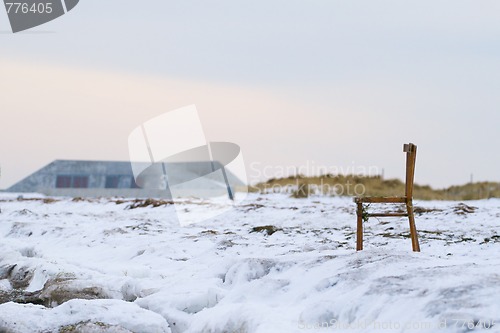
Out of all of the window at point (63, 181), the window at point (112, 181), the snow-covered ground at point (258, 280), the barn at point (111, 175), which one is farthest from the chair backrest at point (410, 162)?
the window at point (63, 181)

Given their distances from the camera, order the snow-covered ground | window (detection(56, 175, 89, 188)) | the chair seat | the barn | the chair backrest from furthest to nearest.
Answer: window (detection(56, 175, 89, 188)) < the barn < the chair backrest < the chair seat < the snow-covered ground

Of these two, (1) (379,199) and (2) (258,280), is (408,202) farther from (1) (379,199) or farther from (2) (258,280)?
Answer: (2) (258,280)

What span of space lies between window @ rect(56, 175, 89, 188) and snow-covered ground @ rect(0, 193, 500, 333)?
137ft

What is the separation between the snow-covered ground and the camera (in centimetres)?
540

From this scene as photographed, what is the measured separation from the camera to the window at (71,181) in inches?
2170

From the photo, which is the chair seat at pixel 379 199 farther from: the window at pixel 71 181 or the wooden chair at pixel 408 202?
the window at pixel 71 181

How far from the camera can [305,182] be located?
3161 centimetres

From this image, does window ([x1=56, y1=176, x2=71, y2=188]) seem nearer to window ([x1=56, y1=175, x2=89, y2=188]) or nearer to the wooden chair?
window ([x1=56, y1=175, x2=89, y2=188])

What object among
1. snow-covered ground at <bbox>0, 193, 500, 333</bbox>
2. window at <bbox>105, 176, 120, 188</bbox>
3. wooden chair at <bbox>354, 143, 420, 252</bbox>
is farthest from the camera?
window at <bbox>105, 176, 120, 188</bbox>

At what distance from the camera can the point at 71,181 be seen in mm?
55406

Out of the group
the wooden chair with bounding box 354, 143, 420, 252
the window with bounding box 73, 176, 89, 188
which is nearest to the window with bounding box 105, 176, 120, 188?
the window with bounding box 73, 176, 89, 188

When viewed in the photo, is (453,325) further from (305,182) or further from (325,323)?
(305,182)

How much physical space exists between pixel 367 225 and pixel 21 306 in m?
8.73

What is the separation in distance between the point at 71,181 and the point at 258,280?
50.2 metres
